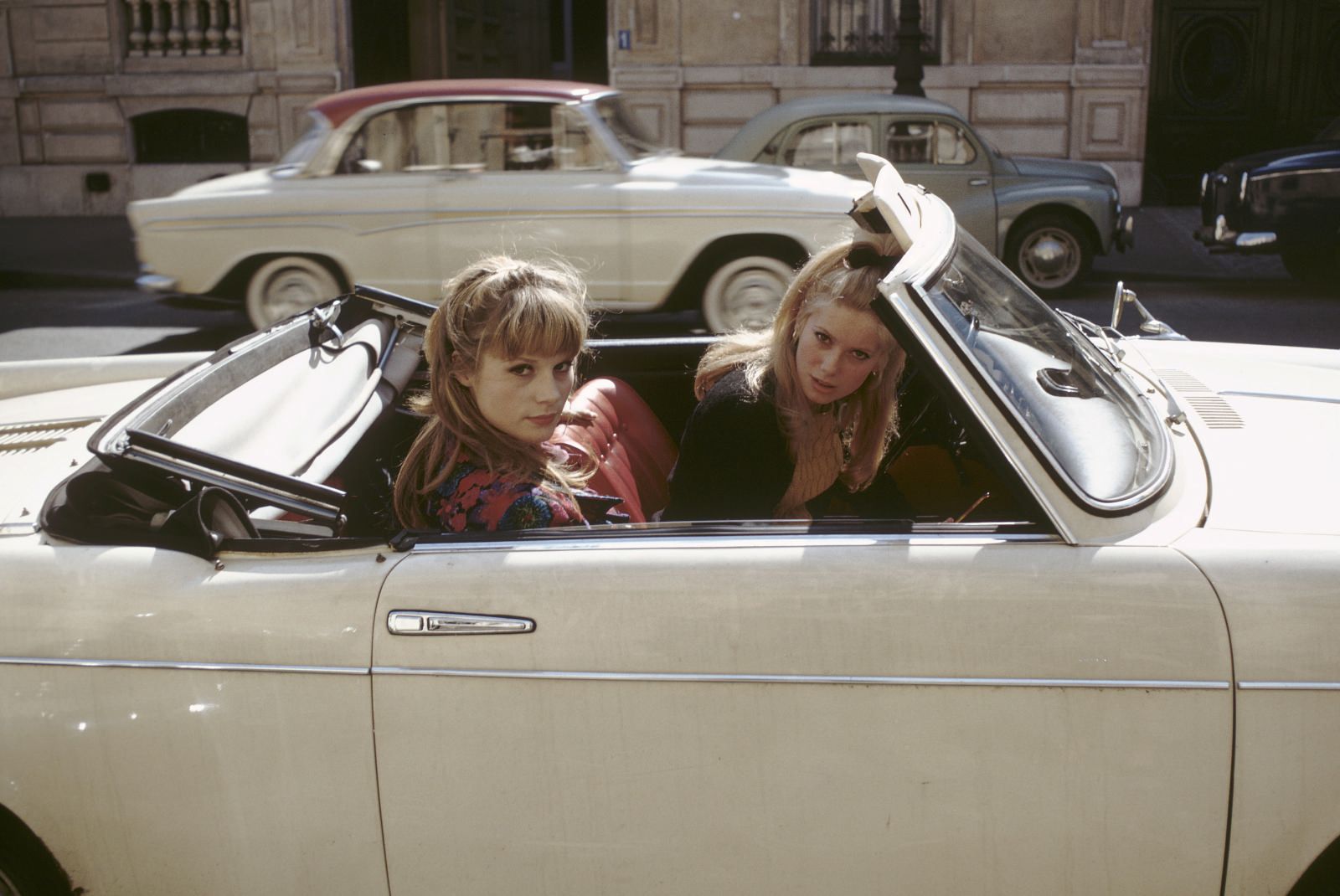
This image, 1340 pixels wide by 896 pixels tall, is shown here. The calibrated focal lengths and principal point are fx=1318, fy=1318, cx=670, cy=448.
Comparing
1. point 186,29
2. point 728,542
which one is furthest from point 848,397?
point 186,29

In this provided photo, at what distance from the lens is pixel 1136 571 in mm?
2018

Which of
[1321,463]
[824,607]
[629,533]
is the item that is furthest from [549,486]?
[1321,463]

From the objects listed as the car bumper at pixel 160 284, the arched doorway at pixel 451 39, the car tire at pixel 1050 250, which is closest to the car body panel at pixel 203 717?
the car bumper at pixel 160 284

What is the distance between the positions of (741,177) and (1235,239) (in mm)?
4837

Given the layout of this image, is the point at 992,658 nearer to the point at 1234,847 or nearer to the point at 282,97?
the point at 1234,847

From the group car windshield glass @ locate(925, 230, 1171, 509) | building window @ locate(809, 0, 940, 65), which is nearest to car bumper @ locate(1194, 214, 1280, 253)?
building window @ locate(809, 0, 940, 65)

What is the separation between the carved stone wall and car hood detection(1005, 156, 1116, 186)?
998cm

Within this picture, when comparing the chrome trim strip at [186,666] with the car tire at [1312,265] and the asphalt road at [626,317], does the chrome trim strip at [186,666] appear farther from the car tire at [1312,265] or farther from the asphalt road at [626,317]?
the car tire at [1312,265]

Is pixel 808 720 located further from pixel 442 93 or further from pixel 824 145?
pixel 824 145

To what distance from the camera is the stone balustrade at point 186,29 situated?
17594mm

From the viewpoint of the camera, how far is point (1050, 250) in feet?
36.3

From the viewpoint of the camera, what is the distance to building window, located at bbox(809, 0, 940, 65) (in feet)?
56.7

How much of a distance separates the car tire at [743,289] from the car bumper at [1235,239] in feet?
15.2

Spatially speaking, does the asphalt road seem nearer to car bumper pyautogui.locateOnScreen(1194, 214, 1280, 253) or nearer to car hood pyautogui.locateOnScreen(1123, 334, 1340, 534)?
car bumper pyautogui.locateOnScreen(1194, 214, 1280, 253)
